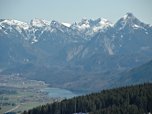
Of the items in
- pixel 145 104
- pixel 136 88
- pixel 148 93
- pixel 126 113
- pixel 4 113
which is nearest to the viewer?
pixel 126 113

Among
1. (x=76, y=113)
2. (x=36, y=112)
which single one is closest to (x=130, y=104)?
(x=76, y=113)

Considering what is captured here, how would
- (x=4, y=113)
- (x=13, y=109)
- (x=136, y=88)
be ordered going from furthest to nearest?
(x=13, y=109), (x=4, y=113), (x=136, y=88)

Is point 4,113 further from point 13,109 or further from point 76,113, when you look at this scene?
point 76,113

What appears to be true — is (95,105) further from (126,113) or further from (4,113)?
(4,113)

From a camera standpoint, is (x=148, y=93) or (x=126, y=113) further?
(x=148, y=93)

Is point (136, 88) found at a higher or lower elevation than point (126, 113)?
higher

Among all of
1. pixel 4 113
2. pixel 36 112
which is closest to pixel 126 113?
pixel 36 112
